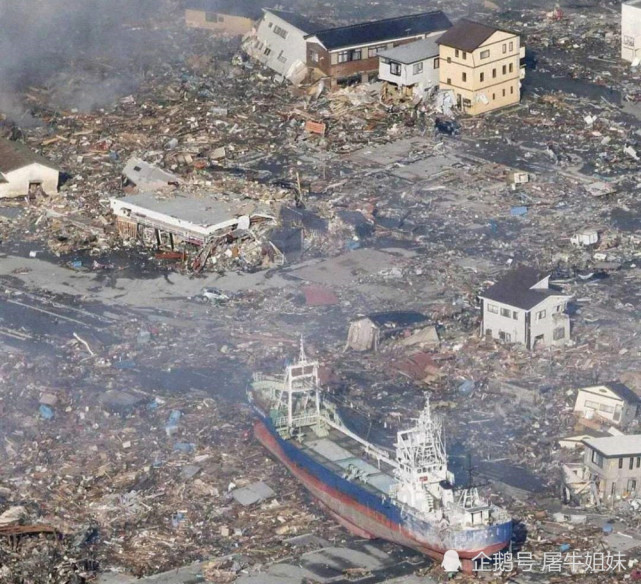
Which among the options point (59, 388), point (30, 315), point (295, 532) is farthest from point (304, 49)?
point (295, 532)

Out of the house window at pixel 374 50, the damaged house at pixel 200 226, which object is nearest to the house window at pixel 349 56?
the house window at pixel 374 50

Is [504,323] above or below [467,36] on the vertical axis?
below

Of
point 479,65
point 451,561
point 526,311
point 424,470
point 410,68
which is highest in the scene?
point 424,470

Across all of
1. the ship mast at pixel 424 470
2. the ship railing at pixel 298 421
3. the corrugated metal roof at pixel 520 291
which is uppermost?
the ship mast at pixel 424 470

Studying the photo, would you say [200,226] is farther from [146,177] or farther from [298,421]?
[298,421]

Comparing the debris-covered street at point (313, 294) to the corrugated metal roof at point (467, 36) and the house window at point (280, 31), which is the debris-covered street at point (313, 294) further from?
the house window at point (280, 31)

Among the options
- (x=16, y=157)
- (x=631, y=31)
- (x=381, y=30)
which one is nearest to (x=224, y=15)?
(x=381, y=30)

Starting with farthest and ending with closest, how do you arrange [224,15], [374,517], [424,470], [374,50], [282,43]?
[224,15] → [282,43] → [374,50] → [374,517] → [424,470]
